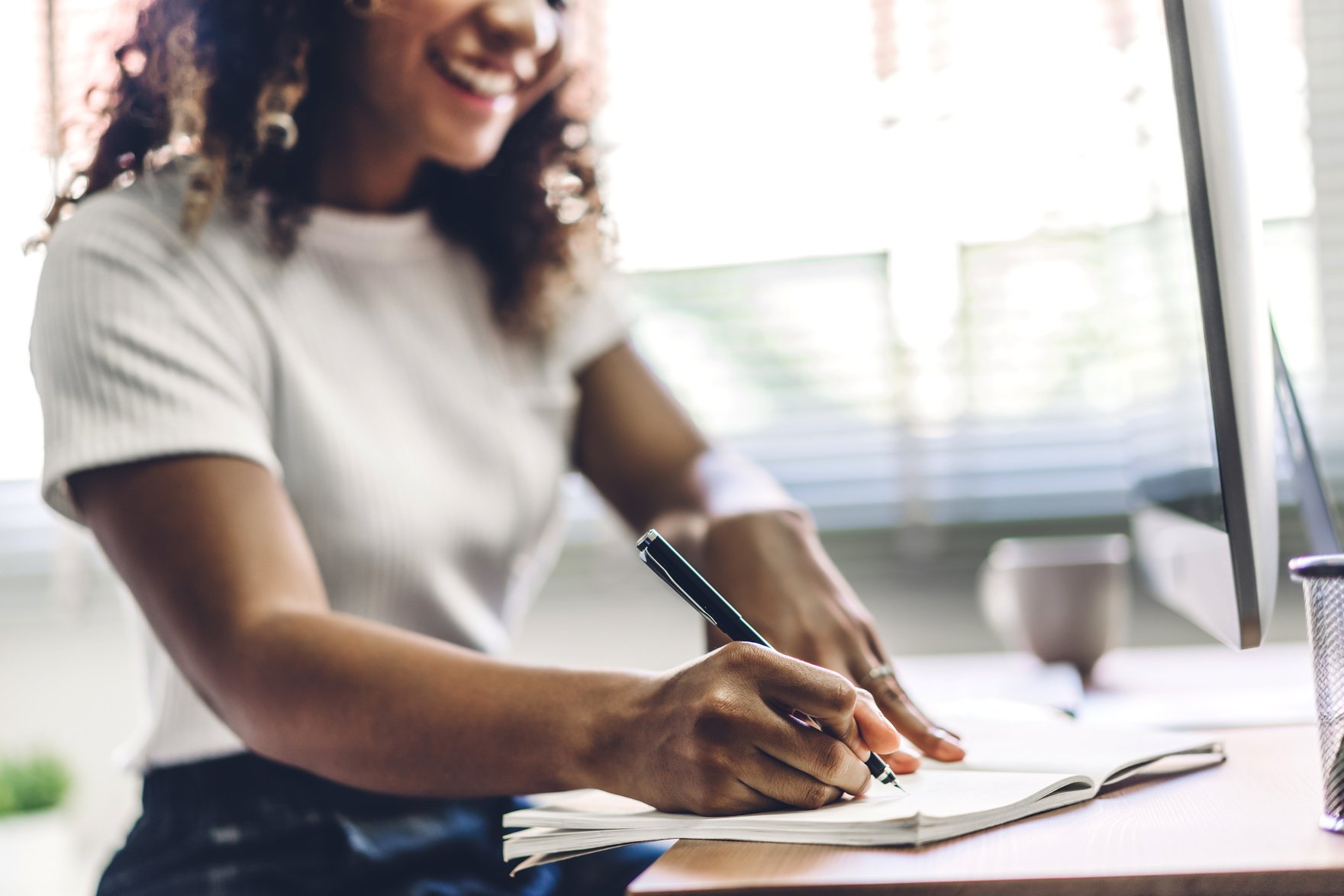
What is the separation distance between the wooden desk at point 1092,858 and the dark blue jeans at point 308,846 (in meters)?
0.34

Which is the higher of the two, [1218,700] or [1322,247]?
[1322,247]

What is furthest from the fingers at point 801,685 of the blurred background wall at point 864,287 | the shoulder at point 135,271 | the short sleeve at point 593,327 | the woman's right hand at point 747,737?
the blurred background wall at point 864,287

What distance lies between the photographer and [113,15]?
99cm

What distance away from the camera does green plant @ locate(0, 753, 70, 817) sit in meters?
1.78

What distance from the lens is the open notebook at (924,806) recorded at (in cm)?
47

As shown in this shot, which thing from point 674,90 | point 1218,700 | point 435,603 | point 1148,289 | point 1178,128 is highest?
point 674,90

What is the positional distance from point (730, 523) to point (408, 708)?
0.29m

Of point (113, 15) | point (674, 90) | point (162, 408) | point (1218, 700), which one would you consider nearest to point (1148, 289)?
point (1218, 700)

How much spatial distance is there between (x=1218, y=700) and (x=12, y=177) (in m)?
2.03

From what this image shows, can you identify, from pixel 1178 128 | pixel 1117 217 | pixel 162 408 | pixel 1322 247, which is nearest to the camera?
pixel 1178 128

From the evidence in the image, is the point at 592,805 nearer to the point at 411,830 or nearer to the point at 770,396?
the point at 411,830

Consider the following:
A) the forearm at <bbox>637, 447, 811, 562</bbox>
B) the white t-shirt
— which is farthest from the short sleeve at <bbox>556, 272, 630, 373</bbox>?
the forearm at <bbox>637, 447, 811, 562</bbox>

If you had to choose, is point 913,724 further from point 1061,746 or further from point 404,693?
point 404,693

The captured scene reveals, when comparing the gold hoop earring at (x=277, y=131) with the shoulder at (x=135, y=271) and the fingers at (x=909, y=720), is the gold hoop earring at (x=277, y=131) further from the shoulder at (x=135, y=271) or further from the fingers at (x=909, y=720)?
the fingers at (x=909, y=720)
